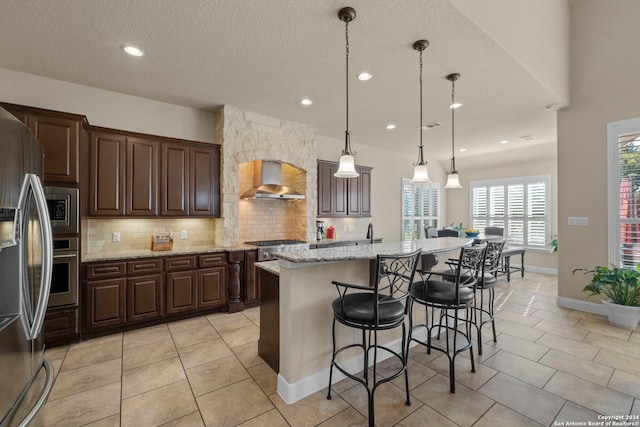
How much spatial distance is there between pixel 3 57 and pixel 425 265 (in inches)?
185

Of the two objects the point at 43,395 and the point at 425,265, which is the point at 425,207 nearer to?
the point at 425,265

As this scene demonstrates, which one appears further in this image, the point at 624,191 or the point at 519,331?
the point at 624,191

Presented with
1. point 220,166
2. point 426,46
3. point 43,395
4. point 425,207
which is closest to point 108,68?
point 220,166

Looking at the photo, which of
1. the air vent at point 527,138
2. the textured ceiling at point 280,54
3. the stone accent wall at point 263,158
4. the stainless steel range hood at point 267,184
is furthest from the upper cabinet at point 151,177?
the air vent at point 527,138

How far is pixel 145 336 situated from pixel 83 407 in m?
1.22

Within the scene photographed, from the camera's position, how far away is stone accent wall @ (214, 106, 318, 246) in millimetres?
4195

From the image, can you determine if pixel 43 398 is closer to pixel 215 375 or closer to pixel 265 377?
pixel 215 375

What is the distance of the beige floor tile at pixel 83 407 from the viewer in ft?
6.23

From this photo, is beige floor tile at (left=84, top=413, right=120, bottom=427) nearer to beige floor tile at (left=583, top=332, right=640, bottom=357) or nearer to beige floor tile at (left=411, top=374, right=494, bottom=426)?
beige floor tile at (left=411, top=374, right=494, bottom=426)

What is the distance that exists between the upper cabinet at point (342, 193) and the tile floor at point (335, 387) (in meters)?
2.80

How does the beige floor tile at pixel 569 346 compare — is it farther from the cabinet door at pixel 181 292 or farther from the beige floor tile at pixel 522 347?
the cabinet door at pixel 181 292

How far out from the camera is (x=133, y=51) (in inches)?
107

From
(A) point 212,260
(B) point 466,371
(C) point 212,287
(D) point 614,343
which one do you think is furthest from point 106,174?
(D) point 614,343

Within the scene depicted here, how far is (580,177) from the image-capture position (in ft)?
13.1
